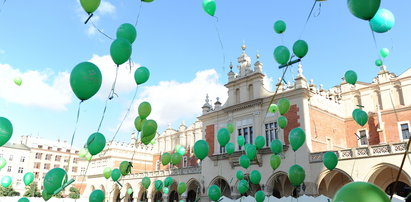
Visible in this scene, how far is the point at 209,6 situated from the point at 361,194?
6.34m

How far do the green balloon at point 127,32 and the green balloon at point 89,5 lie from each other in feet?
4.61

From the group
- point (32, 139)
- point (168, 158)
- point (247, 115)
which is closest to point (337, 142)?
point (247, 115)

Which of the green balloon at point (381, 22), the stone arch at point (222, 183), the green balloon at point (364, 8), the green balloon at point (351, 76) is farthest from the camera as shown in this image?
the stone arch at point (222, 183)

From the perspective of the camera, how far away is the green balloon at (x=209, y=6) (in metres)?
8.32

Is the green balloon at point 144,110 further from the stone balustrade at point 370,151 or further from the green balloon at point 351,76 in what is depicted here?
the stone balustrade at point 370,151

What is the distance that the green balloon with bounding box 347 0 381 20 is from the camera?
520 centimetres

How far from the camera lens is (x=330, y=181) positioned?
19594mm

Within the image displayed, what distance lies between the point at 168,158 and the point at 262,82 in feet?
40.6

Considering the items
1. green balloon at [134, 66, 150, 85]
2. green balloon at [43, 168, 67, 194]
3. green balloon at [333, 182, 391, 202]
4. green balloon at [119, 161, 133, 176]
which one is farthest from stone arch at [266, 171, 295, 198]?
green balloon at [333, 182, 391, 202]

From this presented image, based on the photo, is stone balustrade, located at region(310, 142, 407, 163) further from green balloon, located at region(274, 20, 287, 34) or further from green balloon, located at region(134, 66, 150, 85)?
green balloon, located at region(134, 66, 150, 85)

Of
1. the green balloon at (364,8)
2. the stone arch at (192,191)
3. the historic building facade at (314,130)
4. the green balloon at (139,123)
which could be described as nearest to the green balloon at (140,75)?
the green balloon at (139,123)

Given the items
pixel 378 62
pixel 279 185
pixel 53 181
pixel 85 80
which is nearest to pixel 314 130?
pixel 279 185

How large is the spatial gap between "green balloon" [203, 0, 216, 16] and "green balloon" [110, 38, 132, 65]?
2.51 metres

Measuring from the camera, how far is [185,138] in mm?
34688
